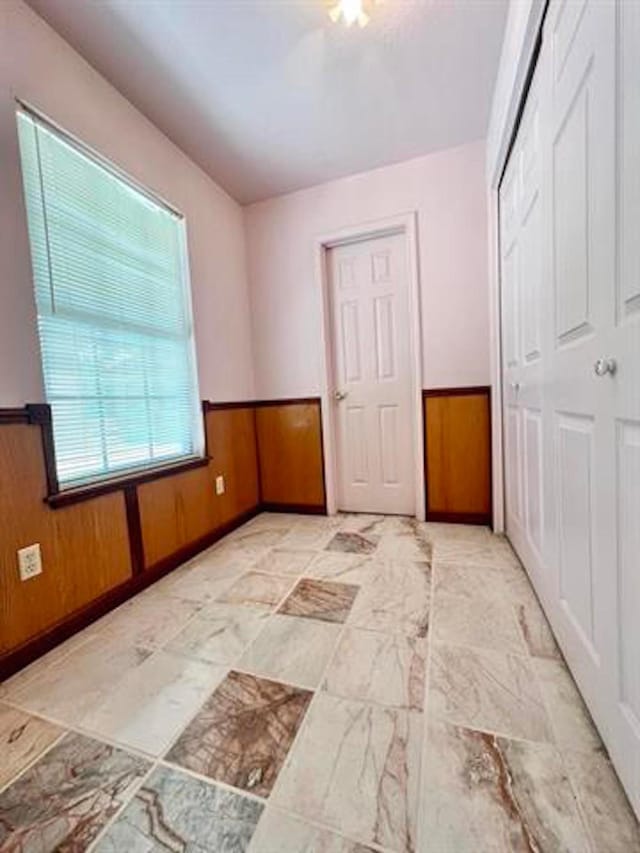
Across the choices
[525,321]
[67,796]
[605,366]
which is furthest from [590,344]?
[67,796]

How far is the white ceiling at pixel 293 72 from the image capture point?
149cm

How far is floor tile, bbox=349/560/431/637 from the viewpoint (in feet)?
4.75

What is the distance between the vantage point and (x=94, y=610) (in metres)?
1.58

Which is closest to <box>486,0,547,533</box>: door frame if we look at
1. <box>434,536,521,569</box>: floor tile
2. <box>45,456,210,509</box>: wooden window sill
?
<box>434,536,521,569</box>: floor tile

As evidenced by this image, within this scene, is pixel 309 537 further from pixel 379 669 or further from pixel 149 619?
pixel 379 669

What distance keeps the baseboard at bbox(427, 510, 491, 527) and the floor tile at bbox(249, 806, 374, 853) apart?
6.44ft

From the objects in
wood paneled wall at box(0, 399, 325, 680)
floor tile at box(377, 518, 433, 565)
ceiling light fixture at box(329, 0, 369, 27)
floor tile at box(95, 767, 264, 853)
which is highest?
ceiling light fixture at box(329, 0, 369, 27)

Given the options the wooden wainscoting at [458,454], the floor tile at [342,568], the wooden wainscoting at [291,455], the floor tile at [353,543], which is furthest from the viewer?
the wooden wainscoting at [291,455]

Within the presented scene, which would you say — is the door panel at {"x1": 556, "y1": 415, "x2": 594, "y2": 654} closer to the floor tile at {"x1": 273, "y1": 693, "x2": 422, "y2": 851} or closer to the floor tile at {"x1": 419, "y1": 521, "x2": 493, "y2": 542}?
the floor tile at {"x1": 273, "y1": 693, "x2": 422, "y2": 851}

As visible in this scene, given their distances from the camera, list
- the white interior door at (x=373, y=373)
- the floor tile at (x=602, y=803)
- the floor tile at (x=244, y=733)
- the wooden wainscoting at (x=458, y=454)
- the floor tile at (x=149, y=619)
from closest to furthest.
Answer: the floor tile at (x=602, y=803), the floor tile at (x=244, y=733), the floor tile at (x=149, y=619), the wooden wainscoting at (x=458, y=454), the white interior door at (x=373, y=373)

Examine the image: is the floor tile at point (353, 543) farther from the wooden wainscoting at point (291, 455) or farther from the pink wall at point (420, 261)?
the pink wall at point (420, 261)

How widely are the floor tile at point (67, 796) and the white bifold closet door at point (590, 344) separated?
109 cm

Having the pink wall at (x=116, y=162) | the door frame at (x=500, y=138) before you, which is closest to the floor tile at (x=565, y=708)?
the door frame at (x=500, y=138)

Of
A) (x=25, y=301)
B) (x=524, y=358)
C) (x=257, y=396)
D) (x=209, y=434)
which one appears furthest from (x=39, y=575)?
(x=524, y=358)
